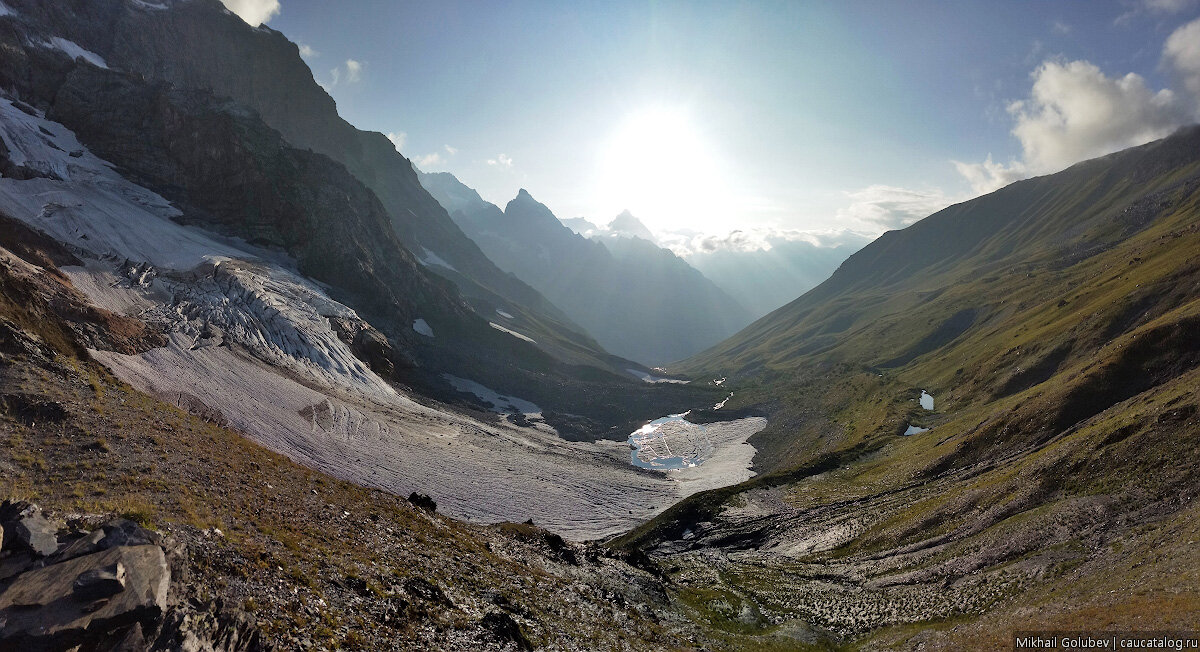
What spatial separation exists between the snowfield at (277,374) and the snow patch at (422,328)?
1181 inches

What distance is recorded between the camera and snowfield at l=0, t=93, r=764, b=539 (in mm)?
61531

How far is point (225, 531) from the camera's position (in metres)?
20.5

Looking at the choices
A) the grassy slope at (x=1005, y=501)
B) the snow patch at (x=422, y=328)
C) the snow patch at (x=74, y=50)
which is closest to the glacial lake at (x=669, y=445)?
the grassy slope at (x=1005, y=501)

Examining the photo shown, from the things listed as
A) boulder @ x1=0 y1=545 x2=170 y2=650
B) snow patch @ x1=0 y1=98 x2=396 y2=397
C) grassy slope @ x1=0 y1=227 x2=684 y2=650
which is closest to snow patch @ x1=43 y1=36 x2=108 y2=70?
snow patch @ x1=0 y1=98 x2=396 y2=397

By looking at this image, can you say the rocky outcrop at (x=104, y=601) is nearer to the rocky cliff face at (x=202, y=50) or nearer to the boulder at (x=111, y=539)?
the boulder at (x=111, y=539)

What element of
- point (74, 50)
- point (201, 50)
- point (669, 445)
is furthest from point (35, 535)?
point (201, 50)

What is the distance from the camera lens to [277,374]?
72.1 m

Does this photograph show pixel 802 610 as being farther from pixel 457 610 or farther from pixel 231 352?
pixel 231 352

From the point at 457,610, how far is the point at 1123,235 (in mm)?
233240

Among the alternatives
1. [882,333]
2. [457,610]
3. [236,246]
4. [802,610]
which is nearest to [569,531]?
[802,610]

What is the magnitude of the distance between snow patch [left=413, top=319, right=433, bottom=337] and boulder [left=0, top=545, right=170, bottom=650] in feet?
403

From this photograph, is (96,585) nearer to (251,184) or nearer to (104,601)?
(104,601)

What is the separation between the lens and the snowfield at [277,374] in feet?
202

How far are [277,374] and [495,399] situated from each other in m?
54.7
